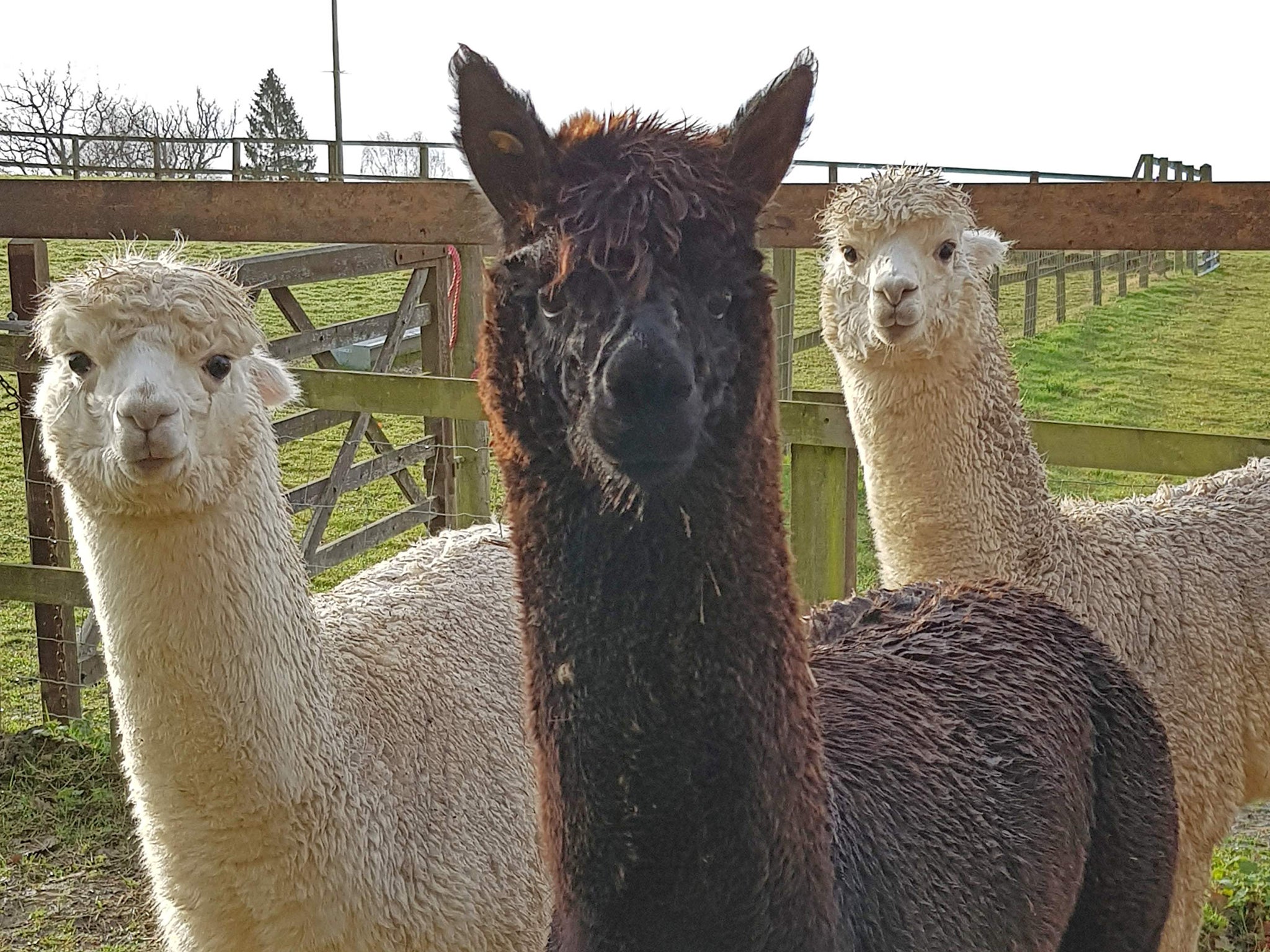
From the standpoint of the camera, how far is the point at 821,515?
174 inches

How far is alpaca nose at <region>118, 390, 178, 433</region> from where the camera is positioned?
2402mm

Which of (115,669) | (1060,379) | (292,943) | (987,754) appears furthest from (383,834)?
(1060,379)

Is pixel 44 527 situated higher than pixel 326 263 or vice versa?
pixel 326 263

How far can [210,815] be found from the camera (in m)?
2.54

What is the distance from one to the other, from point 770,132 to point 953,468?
2.06 metres

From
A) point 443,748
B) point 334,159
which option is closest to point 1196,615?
point 443,748

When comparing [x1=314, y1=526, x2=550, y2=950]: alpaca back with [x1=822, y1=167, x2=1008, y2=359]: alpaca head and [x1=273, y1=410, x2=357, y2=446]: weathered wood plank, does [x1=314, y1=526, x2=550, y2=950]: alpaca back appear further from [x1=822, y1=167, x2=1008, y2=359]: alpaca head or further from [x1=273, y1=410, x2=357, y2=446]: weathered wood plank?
[x1=273, y1=410, x2=357, y2=446]: weathered wood plank

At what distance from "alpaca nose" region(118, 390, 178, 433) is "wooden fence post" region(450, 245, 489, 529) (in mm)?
3123

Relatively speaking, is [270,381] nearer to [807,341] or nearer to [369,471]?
[369,471]

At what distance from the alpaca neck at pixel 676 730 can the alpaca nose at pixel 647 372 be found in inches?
7.5

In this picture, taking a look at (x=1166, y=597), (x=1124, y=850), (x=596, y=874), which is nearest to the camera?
(x=596, y=874)

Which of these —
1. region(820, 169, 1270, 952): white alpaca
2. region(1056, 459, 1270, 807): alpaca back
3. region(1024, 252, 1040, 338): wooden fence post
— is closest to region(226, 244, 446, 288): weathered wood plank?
region(820, 169, 1270, 952): white alpaca

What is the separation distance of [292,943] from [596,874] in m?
1.18

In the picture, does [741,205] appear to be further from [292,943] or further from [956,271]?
[956,271]
